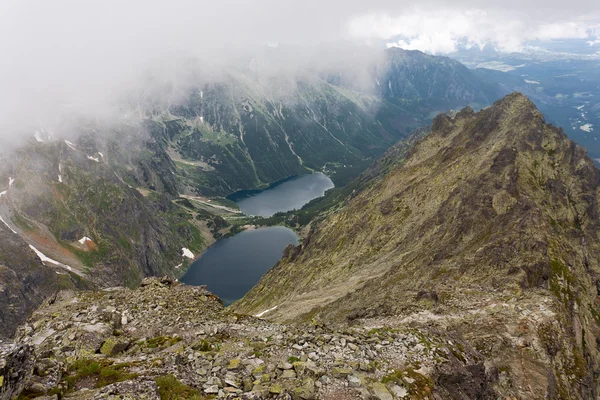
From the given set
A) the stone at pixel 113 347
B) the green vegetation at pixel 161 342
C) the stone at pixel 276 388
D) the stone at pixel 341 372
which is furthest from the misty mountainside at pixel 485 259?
the stone at pixel 113 347

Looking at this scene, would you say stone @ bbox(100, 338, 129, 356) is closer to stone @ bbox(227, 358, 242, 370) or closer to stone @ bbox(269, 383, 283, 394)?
stone @ bbox(227, 358, 242, 370)

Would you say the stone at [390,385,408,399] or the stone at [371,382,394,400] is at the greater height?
the stone at [371,382,394,400]

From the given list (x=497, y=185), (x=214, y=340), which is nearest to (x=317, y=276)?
(x=497, y=185)

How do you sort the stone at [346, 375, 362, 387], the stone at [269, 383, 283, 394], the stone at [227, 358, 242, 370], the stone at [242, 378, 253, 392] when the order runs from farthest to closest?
the stone at [227, 358, 242, 370] → the stone at [346, 375, 362, 387] → the stone at [242, 378, 253, 392] → the stone at [269, 383, 283, 394]

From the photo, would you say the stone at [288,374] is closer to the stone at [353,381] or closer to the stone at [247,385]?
the stone at [247,385]

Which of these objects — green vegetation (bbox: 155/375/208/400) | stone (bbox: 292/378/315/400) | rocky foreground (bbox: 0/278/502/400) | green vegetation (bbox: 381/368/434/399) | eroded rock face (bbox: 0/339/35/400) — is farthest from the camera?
green vegetation (bbox: 381/368/434/399)

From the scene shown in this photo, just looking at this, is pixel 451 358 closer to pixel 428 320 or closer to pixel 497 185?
pixel 428 320

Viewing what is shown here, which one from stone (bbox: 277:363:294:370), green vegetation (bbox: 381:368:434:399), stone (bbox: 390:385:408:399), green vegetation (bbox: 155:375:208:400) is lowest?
green vegetation (bbox: 381:368:434:399)

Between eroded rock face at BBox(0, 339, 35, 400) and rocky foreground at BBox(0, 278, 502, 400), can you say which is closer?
eroded rock face at BBox(0, 339, 35, 400)

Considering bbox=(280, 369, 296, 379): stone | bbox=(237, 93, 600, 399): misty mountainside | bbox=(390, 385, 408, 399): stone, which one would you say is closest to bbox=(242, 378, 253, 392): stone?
bbox=(280, 369, 296, 379): stone
